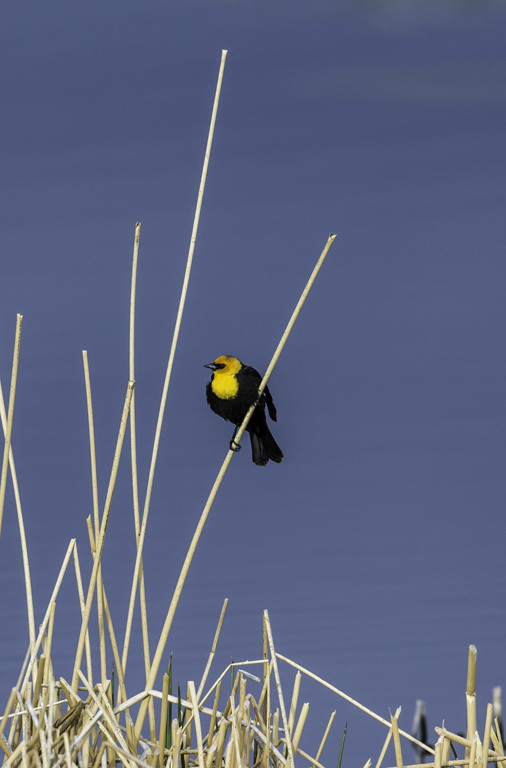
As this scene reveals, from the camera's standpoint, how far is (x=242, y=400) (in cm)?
395

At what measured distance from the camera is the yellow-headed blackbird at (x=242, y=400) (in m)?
3.96

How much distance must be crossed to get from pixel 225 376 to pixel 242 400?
0.16m

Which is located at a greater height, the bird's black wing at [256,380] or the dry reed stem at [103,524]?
the bird's black wing at [256,380]

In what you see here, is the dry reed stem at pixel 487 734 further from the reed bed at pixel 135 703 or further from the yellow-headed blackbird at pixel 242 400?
the yellow-headed blackbird at pixel 242 400

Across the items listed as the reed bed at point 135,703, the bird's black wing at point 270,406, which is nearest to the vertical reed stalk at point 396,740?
the reed bed at point 135,703

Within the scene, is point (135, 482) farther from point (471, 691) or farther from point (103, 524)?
point (471, 691)

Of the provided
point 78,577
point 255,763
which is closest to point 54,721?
point 78,577

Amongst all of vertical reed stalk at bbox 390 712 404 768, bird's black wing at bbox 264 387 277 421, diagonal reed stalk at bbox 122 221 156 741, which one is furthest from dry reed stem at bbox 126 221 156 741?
bird's black wing at bbox 264 387 277 421

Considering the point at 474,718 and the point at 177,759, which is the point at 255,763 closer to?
the point at 177,759

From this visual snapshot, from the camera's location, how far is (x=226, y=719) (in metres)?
2.43

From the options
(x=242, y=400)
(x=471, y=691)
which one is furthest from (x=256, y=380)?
(x=471, y=691)

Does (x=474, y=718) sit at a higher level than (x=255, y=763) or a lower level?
higher

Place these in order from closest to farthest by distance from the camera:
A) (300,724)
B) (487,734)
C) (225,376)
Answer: (487,734) → (300,724) → (225,376)

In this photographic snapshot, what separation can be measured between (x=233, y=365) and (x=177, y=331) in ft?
5.94
